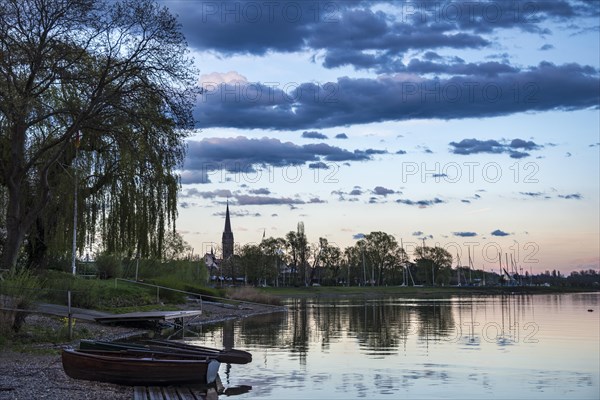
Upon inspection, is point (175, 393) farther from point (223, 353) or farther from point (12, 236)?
point (12, 236)

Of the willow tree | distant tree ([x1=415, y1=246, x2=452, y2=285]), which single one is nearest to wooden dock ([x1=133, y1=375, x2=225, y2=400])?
the willow tree

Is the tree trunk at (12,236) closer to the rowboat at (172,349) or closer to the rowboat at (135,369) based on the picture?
the rowboat at (172,349)

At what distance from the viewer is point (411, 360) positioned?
2656cm

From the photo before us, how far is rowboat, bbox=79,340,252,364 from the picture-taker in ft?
63.4

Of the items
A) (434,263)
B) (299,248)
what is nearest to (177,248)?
(299,248)

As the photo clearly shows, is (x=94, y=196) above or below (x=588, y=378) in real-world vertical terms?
above

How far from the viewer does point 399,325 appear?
147 ft

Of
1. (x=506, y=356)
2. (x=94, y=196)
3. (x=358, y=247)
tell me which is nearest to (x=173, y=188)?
(x=94, y=196)

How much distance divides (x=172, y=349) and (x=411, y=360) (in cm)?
973

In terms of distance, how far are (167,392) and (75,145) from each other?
71.6 feet

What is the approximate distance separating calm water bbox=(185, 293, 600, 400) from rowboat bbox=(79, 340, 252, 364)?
533 millimetres

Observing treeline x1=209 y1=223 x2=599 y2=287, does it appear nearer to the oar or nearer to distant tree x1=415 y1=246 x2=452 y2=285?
distant tree x1=415 y1=246 x2=452 y2=285

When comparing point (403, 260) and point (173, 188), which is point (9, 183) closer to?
point (173, 188)

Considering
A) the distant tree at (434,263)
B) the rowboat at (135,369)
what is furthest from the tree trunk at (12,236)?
the distant tree at (434,263)
